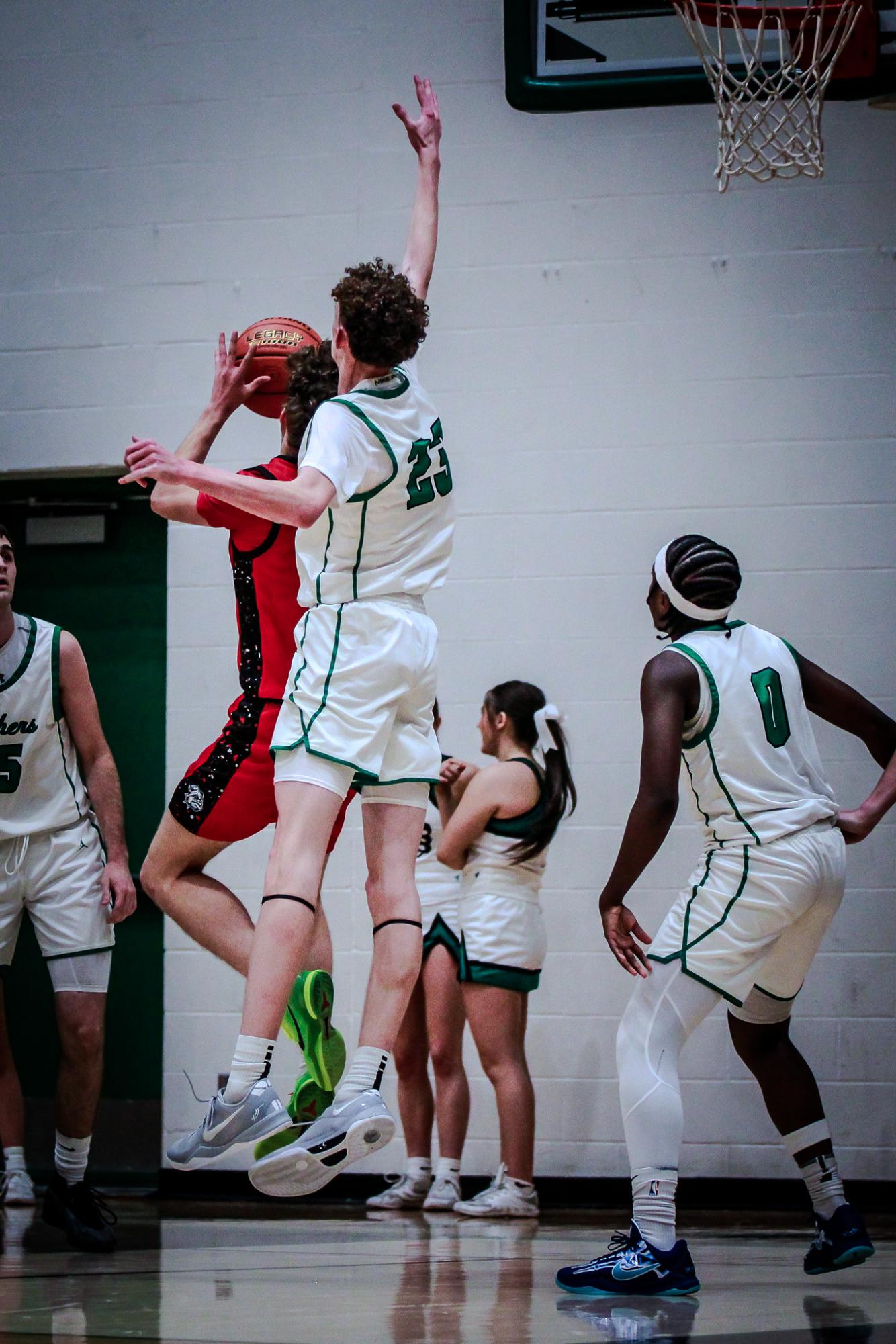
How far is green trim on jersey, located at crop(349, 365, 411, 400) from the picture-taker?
3607mm

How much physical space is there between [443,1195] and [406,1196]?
0.22 metres

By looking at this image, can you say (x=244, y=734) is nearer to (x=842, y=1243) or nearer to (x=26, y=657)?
(x=26, y=657)

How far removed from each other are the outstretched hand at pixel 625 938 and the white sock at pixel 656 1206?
1.61 ft

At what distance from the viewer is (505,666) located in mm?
6898

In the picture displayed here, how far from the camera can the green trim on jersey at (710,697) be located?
3912 millimetres

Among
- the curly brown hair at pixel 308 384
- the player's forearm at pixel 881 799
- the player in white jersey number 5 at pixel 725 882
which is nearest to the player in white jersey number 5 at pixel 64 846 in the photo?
the curly brown hair at pixel 308 384

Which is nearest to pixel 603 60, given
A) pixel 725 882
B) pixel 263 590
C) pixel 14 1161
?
pixel 263 590

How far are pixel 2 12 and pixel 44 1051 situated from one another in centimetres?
532

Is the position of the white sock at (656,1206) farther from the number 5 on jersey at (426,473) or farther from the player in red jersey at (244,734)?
the number 5 on jersey at (426,473)

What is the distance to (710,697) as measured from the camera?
3.91 metres

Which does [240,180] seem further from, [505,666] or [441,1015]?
[441,1015]

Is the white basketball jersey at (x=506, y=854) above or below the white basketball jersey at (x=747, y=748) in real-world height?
below

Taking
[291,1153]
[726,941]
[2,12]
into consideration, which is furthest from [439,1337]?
[2,12]

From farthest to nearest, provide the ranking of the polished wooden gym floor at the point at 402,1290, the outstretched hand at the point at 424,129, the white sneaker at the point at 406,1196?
the white sneaker at the point at 406,1196 → the outstretched hand at the point at 424,129 → the polished wooden gym floor at the point at 402,1290
